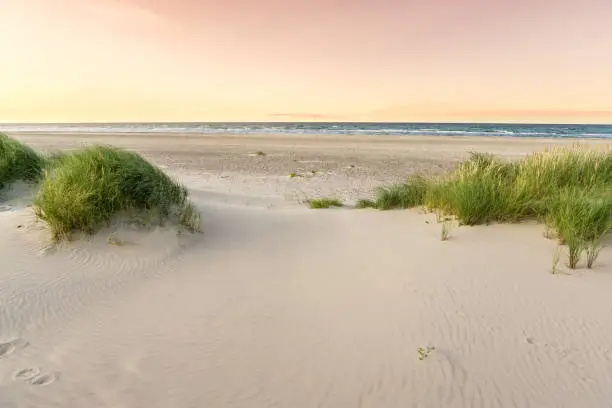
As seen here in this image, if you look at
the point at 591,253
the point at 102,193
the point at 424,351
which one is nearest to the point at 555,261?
the point at 591,253

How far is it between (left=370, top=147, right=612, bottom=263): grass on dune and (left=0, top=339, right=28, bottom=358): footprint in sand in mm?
5732

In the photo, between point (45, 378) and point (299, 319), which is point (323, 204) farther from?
point (45, 378)

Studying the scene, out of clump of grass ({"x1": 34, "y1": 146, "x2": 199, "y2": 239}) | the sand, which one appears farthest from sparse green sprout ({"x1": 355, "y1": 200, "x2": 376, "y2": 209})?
clump of grass ({"x1": 34, "y1": 146, "x2": 199, "y2": 239})

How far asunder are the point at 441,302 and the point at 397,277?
2.29 feet

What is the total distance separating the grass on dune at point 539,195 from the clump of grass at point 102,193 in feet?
14.2

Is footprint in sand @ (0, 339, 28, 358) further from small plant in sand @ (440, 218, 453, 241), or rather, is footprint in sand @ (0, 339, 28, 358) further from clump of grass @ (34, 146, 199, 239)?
small plant in sand @ (440, 218, 453, 241)

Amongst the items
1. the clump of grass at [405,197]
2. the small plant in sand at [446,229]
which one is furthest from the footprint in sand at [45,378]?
the clump of grass at [405,197]

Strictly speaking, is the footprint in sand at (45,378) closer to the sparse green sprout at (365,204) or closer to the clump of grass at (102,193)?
the clump of grass at (102,193)

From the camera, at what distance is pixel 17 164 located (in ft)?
24.9

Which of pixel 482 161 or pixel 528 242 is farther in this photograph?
pixel 482 161

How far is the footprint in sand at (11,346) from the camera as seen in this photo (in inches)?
111

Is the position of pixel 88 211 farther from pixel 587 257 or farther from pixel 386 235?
pixel 587 257

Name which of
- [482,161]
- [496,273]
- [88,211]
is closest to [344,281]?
[496,273]

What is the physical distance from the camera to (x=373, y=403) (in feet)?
7.87
